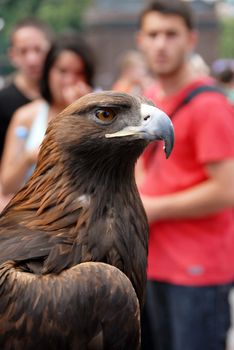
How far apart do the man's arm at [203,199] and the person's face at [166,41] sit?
810mm

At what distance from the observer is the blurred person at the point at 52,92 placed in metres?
5.73

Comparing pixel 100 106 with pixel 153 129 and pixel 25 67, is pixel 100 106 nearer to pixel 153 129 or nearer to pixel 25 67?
pixel 153 129

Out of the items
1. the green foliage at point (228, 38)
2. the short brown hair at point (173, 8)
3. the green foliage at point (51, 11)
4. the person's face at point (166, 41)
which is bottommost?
the green foliage at point (228, 38)

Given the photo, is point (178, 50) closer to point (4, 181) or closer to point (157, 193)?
point (157, 193)

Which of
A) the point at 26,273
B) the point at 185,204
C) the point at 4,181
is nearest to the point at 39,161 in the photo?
the point at 26,273

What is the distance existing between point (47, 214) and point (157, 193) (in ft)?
6.27

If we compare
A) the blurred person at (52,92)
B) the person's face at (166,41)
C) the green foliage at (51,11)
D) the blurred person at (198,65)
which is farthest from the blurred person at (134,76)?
the green foliage at (51,11)

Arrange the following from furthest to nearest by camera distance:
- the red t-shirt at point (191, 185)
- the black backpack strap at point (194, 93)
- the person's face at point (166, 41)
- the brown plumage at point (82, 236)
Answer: the person's face at point (166, 41) → the black backpack strap at point (194, 93) → the red t-shirt at point (191, 185) → the brown plumage at point (82, 236)

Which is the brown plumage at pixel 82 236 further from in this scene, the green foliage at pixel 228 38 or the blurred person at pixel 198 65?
the green foliage at pixel 228 38

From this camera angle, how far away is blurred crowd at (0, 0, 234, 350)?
16.7 feet

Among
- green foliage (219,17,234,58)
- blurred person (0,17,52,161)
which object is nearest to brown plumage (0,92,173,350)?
blurred person (0,17,52,161)

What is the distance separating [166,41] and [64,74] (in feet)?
2.63

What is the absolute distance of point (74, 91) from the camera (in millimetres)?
5676

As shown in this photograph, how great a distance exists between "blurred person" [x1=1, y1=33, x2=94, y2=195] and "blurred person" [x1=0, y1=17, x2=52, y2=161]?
680mm
